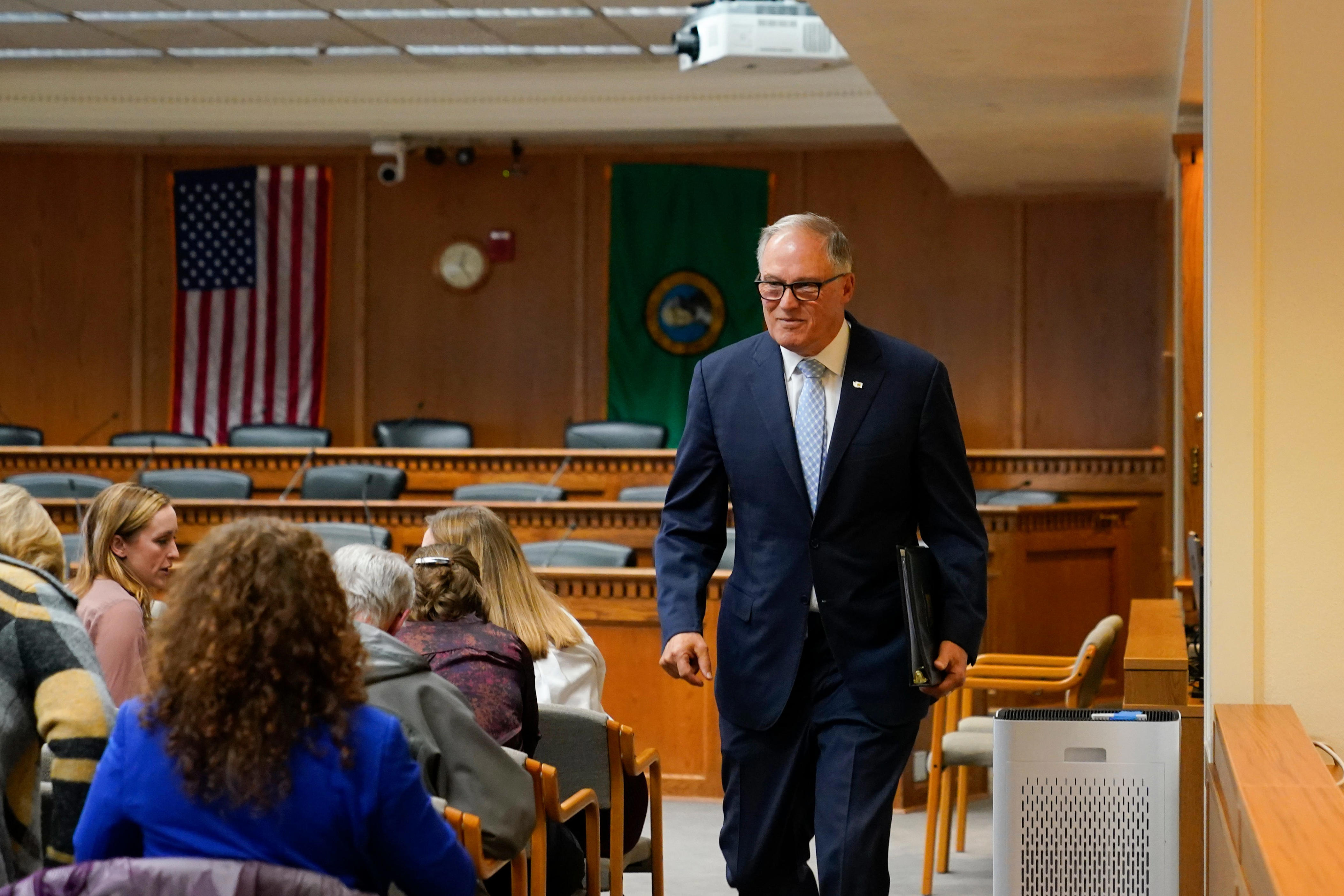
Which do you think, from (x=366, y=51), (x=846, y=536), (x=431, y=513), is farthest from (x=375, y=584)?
(x=366, y=51)

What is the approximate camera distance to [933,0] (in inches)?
195

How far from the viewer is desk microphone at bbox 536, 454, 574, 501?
28.1ft

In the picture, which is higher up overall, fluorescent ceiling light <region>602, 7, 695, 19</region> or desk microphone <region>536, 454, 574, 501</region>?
fluorescent ceiling light <region>602, 7, 695, 19</region>

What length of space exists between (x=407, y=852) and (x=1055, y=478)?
319 inches

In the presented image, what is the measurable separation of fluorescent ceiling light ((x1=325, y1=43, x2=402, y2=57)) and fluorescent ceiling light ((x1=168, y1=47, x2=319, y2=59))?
112 mm

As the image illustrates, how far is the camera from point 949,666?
2467mm

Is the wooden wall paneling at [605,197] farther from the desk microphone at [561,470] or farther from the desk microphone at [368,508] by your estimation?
the desk microphone at [368,508]

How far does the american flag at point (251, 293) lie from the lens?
36.8ft

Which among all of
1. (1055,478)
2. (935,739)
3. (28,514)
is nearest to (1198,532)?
(935,739)

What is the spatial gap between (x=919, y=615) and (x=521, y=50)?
26.3ft

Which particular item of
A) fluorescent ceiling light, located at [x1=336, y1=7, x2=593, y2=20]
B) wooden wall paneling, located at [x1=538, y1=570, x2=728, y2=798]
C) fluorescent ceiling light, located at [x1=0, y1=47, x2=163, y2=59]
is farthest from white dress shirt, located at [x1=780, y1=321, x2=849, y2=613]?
fluorescent ceiling light, located at [x1=0, y1=47, x2=163, y2=59]

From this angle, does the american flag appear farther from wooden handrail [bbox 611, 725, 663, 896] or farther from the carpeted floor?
wooden handrail [bbox 611, 725, 663, 896]

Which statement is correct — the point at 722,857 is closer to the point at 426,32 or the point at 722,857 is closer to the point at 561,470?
the point at 561,470

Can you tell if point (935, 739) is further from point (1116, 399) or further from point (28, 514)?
point (1116, 399)
